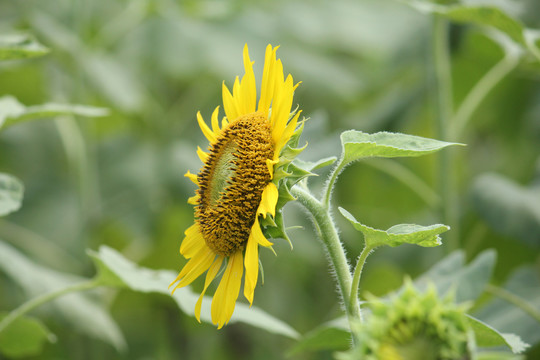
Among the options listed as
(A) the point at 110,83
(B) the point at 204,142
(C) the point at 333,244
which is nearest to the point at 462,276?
(C) the point at 333,244

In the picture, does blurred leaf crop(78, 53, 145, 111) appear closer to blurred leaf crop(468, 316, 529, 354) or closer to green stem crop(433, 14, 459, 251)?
green stem crop(433, 14, 459, 251)

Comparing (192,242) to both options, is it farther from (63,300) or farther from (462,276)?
(63,300)

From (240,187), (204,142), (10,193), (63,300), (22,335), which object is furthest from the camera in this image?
(204,142)

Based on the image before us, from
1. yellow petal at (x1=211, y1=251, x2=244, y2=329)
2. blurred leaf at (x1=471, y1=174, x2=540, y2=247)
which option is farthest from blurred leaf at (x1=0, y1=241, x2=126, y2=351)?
blurred leaf at (x1=471, y1=174, x2=540, y2=247)

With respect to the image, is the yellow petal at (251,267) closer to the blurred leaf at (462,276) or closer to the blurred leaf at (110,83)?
the blurred leaf at (462,276)

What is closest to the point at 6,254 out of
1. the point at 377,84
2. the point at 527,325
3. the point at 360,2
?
the point at 527,325

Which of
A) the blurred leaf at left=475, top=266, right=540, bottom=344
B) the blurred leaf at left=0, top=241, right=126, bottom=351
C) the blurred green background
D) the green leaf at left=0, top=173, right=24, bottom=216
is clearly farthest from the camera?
the blurred green background

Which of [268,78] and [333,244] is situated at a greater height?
[268,78]
